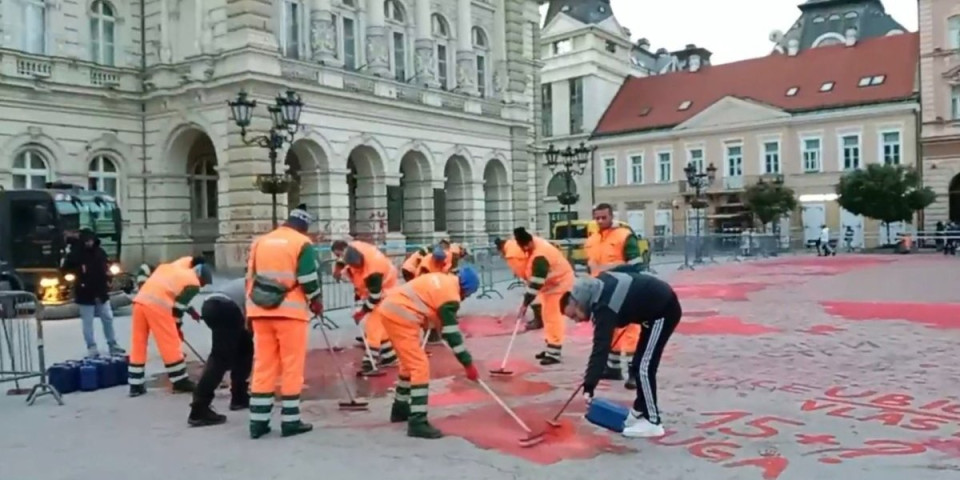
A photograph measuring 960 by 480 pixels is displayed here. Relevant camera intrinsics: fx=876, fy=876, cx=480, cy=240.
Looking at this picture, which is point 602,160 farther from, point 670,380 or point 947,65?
point 670,380

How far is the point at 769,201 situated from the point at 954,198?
33.0 ft

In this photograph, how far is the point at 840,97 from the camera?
51219 mm

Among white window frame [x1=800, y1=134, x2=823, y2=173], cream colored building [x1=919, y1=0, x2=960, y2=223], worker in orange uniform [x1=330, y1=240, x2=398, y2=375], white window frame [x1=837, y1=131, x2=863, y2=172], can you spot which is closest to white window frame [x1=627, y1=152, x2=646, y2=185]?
white window frame [x1=800, y1=134, x2=823, y2=173]

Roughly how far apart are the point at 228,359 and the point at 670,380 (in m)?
4.72

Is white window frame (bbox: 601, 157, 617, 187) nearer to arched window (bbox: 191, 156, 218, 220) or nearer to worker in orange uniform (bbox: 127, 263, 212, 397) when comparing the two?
arched window (bbox: 191, 156, 218, 220)

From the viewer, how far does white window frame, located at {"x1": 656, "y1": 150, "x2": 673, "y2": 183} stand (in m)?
56.7

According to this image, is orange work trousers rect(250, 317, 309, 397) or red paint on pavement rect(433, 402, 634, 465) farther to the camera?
orange work trousers rect(250, 317, 309, 397)

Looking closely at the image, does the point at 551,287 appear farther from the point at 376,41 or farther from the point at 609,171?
the point at 609,171

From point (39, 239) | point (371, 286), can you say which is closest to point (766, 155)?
point (39, 239)

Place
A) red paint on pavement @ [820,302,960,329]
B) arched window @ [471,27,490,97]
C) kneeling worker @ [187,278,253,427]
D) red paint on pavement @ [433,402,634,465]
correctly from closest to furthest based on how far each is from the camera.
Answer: red paint on pavement @ [433,402,634,465]
kneeling worker @ [187,278,253,427]
red paint on pavement @ [820,302,960,329]
arched window @ [471,27,490,97]

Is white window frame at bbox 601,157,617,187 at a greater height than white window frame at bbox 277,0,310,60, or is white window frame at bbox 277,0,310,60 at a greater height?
white window frame at bbox 277,0,310,60

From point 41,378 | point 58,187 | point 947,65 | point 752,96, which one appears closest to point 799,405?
point 41,378

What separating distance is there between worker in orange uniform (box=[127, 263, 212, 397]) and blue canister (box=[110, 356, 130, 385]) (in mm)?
799

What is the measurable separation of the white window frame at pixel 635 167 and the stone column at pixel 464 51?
24171mm
